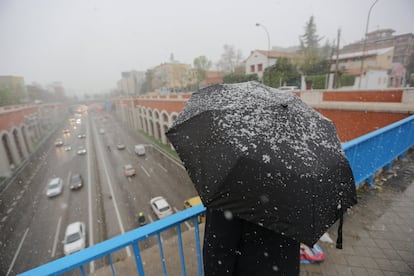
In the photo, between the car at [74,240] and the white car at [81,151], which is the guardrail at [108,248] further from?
the white car at [81,151]

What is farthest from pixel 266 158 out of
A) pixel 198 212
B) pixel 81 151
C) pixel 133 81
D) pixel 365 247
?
pixel 133 81

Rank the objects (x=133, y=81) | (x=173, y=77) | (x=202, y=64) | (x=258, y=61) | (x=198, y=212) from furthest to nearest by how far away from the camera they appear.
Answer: (x=133, y=81) < (x=173, y=77) < (x=202, y=64) < (x=258, y=61) < (x=198, y=212)

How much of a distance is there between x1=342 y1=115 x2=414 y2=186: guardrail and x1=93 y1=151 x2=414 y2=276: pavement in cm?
42

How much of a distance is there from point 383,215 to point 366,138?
111 centimetres

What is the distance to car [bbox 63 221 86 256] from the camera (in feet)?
27.4

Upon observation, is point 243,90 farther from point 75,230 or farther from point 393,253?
point 75,230

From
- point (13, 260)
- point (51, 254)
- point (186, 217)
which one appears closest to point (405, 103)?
point (186, 217)

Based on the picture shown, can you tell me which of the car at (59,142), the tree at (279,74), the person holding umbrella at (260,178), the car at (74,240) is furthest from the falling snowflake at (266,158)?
the car at (59,142)

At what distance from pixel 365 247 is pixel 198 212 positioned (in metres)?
2.23

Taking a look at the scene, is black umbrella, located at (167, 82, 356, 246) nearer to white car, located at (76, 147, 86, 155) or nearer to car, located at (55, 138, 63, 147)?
white car, located at (76, 147, 86, 155)

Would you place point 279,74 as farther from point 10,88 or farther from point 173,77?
point 10,88

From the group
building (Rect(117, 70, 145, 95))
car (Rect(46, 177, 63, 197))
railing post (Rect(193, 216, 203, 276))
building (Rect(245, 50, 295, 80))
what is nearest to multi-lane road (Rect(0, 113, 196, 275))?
car (Rect(46, 177, 63, 197))

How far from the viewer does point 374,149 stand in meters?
3.18

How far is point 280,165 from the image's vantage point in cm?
84
